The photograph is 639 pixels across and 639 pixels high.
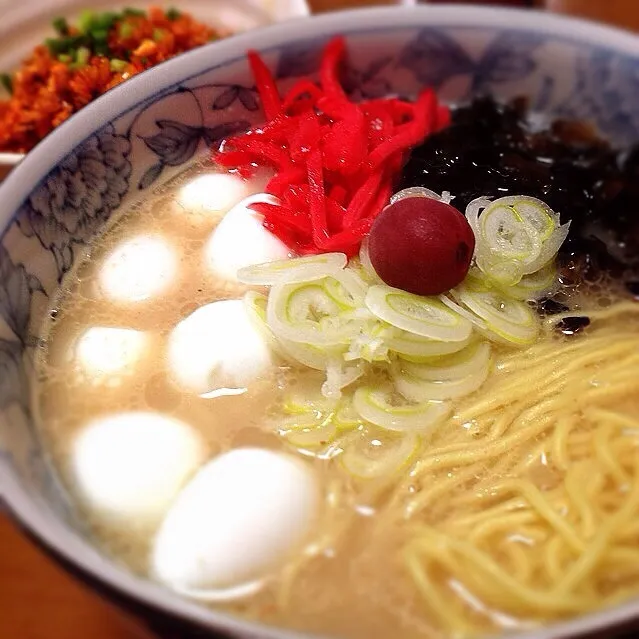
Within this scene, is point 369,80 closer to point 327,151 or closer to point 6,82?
point 327,151

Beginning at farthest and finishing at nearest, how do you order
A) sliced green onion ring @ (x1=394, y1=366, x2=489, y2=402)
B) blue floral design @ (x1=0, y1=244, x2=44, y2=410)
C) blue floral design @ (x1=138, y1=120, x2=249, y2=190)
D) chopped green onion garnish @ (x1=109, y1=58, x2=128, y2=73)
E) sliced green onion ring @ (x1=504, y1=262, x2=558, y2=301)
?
chopped green onion garnish @ (x1=109, y1=58, x2=128, y2=73) < blue floral design @ (x1=138, y1=120, x2=249, y2=190) < sliced green onion ring @ (x1=504, y1=262, x2=558, y2=301) < sliced green onion ring @ (x1=394, y1=366, x2=489, y2=402) < blue floral design @ (x1=0, y1=244, x2=44, y2=410)

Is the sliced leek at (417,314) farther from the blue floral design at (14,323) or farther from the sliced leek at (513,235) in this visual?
the blue floral design at (14,323)

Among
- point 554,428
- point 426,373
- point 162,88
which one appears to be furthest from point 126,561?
point 162,88

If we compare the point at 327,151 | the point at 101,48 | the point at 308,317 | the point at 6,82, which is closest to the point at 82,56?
the point at 101,48

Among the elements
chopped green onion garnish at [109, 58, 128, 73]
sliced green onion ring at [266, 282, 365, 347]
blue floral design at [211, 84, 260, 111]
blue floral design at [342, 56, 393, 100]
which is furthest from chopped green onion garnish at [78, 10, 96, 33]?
sliced green onion ring at [266, 282, 365, 347]

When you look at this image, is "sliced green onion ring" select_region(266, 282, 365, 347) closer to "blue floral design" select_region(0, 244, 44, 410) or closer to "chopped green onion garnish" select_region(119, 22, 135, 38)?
"blue floral design" select_region(0, 244, 44, 410)

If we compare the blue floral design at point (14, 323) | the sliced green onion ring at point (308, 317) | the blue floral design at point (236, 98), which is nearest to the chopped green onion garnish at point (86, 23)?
the blue floral design at point (236, 98)
